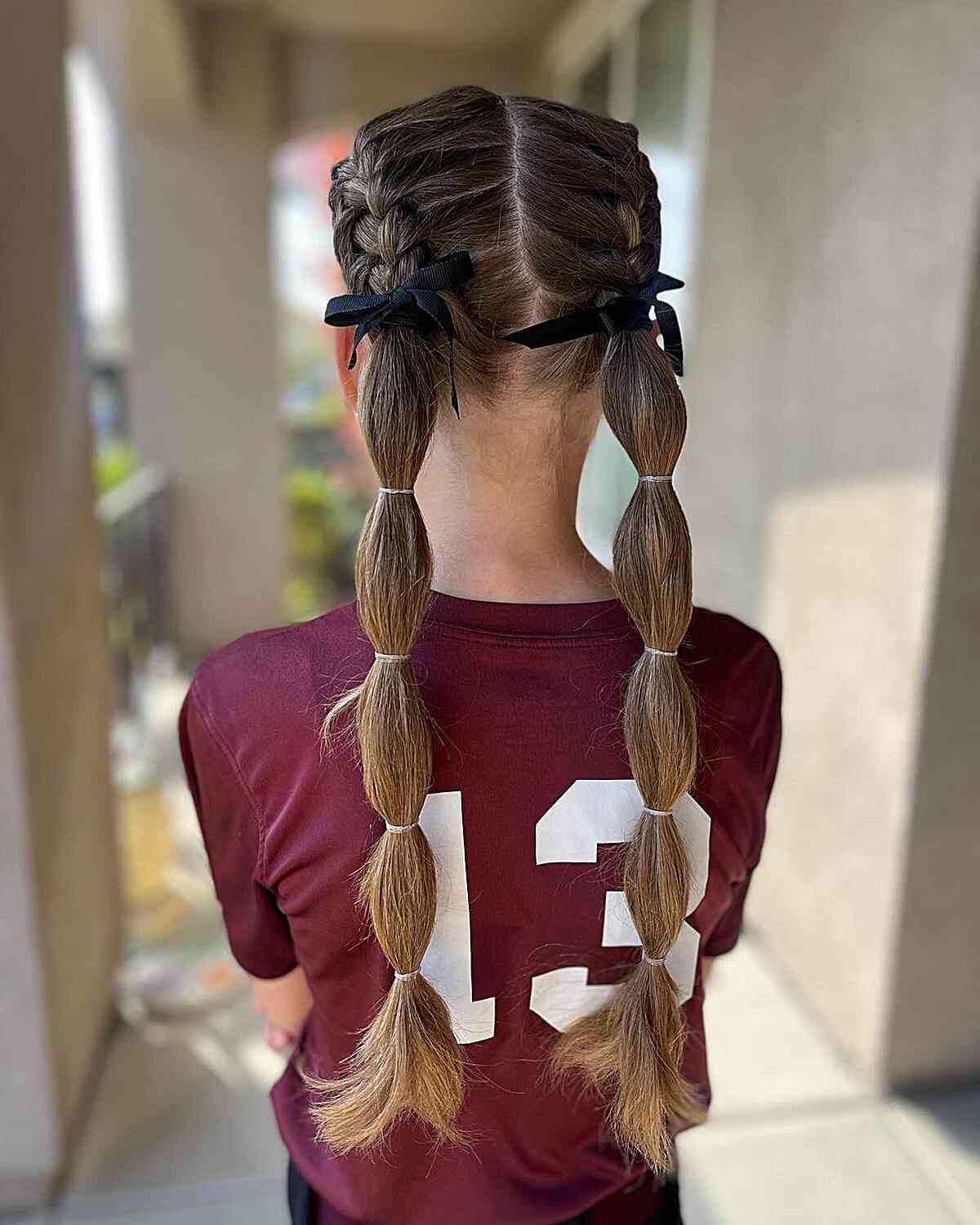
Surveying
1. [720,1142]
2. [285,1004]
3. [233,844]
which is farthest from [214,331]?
[233,844]

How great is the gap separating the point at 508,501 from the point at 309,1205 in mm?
728

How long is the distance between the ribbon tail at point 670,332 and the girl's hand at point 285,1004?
69 cm

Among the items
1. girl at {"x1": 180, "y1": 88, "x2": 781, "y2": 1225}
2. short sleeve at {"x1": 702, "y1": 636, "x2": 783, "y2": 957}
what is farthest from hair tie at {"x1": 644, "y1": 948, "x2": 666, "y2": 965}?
short sleeve at {"x1": 702, "y1": 636, "x2": 783, "y2": 957}

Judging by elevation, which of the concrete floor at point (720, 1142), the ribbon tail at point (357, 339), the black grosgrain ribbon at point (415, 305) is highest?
the black grosgrain ribbon at point (415, 305)

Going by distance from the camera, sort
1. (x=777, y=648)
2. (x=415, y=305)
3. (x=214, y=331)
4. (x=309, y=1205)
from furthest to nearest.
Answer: (x=214, y=331), (x=777, y=648), (x=309, y=1205), (x=415, y=305)

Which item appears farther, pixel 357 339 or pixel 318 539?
pixel 318 539

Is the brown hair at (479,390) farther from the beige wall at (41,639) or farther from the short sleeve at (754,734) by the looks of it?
the beige wall at (41,639)

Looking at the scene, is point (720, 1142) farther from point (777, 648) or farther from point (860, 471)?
point (860, 471)

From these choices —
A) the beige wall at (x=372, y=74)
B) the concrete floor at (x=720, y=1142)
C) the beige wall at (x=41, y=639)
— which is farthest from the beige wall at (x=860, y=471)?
the beige wall at (x=372, y=74)

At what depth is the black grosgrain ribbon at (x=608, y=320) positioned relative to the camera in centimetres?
66

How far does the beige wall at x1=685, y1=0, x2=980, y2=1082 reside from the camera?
1721mm

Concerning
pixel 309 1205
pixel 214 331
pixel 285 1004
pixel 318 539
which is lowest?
pixel 318 539

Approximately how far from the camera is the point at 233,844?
0.81m

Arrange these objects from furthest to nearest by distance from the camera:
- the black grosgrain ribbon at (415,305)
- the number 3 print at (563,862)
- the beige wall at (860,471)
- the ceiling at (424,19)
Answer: the ceiling at (424,19)
the beige wall at (860,471)
the number 3 print at (563,862)
the black grosgrain ribbon at (415,305)
